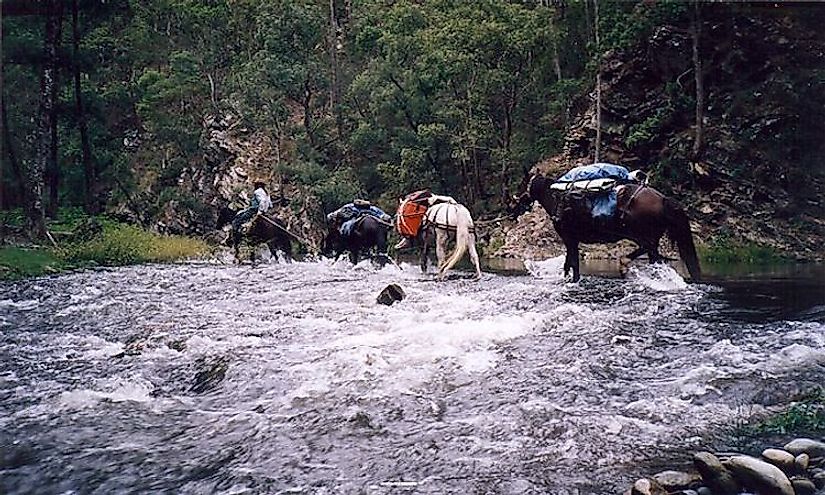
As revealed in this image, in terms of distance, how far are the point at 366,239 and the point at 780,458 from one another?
13488 millimetres

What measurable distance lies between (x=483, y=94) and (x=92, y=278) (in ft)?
63.0

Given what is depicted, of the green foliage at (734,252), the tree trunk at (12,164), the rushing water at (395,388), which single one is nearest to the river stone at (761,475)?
the rushing water at (395,388)

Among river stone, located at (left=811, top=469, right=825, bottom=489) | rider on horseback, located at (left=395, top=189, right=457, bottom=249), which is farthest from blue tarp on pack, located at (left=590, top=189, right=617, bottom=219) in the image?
river stone, located at (left=811, top=469, right=825, bottom=489)

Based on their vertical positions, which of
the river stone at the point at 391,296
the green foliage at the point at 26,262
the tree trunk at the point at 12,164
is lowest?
the river stone at the point at 391,296

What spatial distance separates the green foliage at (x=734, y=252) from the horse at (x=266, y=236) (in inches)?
471

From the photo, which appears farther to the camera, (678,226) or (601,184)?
(601,184)

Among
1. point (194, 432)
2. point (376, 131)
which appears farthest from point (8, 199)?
point (194, 432)

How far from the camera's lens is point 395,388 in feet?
18.0

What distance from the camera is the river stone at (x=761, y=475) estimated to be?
3.25 metres

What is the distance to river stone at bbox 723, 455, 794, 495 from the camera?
325 centimetres

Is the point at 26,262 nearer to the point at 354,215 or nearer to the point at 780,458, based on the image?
the point at 354,215

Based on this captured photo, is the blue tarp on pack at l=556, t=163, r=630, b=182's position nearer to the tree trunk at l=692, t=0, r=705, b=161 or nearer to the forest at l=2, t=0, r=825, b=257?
the forest at l=2, t=0, r=825, b=257

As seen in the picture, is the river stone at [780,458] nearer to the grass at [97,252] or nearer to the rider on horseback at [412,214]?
the rider on horseback at [412,214]

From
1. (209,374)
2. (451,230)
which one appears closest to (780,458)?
(209,374)
